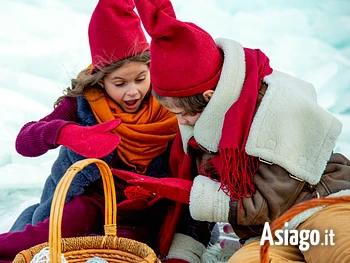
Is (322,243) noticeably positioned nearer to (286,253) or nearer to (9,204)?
(286,253)

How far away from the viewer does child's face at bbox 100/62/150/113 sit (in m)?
1.49

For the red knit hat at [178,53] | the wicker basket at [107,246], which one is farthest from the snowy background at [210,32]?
the red knit hat at [178,53]

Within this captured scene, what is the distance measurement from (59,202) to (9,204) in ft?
3.78

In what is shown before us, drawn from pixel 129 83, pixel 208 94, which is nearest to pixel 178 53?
pixel 208 94

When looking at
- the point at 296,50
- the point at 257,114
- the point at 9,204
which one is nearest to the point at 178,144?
the point at 257,114

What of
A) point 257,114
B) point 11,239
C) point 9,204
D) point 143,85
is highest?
point 257,114

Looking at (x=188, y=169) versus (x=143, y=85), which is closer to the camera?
(x=188, y=169)

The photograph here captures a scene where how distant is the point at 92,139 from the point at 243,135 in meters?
0.38

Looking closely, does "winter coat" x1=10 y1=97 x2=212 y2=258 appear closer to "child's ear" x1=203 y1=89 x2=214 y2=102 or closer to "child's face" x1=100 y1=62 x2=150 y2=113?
"child's face" x1=100 y1=62 x2=150 y2=113

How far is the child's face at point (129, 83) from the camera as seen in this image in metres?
1.49

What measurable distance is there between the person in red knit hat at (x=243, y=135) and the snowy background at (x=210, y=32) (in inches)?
59.0

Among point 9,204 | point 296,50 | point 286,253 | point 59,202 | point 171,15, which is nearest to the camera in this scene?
point 59,202

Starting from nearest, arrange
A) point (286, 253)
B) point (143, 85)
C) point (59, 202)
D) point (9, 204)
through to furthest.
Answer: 1. point (59, 202)
2. point (286, 253)
3. point (143, 85)
4. point (9, 204)

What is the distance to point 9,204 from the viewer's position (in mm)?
2078
